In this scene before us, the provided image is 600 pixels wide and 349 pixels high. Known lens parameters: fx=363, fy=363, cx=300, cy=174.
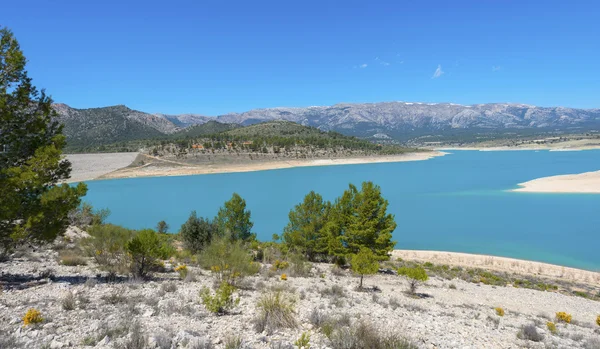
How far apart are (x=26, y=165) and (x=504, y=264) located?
22.9 metres

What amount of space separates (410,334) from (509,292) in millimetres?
10034

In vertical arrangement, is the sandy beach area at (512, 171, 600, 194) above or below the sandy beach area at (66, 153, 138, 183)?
below

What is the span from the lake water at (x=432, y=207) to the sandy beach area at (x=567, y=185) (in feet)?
9.61

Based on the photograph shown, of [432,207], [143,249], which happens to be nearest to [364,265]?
[143,249]

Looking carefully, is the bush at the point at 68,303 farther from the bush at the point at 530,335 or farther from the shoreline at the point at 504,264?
the shoreline at the point at 504,264

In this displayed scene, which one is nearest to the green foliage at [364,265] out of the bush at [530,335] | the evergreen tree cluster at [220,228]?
the bush at [530,335]

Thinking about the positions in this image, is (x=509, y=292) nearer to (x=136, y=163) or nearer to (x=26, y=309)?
(x=26, y=309)

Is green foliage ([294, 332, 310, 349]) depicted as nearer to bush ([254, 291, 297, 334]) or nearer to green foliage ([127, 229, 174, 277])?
bush ([254, 291, 297, 334])

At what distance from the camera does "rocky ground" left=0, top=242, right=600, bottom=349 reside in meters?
5.22

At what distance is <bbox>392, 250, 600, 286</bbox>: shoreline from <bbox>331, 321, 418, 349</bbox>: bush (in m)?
17.5

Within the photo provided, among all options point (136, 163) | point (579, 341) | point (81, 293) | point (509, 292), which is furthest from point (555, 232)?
point (136, 163)

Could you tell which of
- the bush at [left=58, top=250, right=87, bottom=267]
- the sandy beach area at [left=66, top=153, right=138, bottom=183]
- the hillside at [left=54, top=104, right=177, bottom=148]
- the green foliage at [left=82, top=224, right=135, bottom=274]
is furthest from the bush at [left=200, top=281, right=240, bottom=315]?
the hillside at [left=54, top=104, right=177, bottom=148]

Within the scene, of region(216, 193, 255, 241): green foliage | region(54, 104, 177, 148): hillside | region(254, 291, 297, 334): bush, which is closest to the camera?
region(254, 291, 297, 334): bush

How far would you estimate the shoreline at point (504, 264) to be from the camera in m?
18.9
